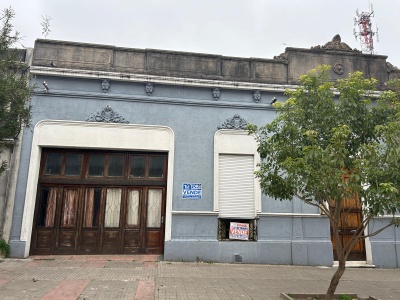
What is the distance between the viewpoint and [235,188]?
10062 mm

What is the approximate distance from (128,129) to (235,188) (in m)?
3.91

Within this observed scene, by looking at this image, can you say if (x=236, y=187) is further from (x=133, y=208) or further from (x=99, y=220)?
(x=99, y=220)

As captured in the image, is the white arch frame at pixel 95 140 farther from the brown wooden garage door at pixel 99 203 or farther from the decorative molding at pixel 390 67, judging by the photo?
the decorative molding at pixel 390 67

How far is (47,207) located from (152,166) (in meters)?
3.41

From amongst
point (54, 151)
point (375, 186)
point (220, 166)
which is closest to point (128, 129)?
point (54, 151)

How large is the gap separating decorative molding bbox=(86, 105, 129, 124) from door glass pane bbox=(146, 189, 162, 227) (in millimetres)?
2451

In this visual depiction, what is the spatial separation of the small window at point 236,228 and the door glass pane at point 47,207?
5153 millimetres

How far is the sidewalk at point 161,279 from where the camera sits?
20.6ft

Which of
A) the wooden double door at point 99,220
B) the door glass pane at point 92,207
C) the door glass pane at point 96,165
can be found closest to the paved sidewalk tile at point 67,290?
the wooden double door at point 99,220

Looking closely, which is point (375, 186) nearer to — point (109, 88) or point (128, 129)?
point (128, 129)

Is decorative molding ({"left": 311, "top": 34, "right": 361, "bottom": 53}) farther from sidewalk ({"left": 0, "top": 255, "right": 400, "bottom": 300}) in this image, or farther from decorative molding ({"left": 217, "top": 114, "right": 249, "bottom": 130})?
sidewalk ({"left": 0, "top": 255, "right": 400, "bottom": 300})

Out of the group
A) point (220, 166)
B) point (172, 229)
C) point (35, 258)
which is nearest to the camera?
point (35, 258)

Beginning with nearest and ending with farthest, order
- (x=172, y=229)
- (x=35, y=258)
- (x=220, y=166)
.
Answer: (x=35, y=258), (x=172, y=229), (x=220, y=166)

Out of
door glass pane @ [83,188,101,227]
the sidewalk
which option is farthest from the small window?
door glass pane @ [83,188,101,227]
